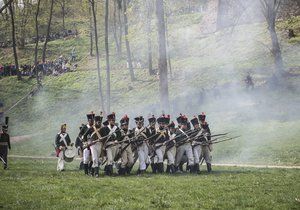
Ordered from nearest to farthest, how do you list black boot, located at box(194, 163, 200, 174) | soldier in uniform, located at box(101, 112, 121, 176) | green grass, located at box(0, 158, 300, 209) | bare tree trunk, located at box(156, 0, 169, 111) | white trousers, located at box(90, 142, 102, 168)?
green grass, located at box(0, 158, 300, 209) → white trousers, located at box(90, 142, 102, 168) → soldier in uniform, located at box(101, 112, 121, 176) → black boot, located at box(194, 163, 200, 174) → bare tree trunk, located at box(156, 0, 169, 111)

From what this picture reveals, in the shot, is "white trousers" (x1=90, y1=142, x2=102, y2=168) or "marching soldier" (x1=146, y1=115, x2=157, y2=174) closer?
"white trousers" (x1=90, y1=142, x2=102, y2=168)

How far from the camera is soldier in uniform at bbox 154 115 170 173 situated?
16.5m

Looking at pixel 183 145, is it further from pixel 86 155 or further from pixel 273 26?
pixel 273 26

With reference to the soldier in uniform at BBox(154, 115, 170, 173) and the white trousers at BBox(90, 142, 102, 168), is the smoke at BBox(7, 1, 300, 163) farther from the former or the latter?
the white trousers at BBox(90, 142, 102, 168)

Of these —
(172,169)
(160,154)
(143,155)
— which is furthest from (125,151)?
(172,169)

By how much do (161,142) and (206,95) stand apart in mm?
16781

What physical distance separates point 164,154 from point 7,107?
31903 millimetres

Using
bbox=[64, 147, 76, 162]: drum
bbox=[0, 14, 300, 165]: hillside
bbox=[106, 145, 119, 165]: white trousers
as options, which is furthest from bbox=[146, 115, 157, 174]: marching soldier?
bbox=[0, 14, 300, 165]: hillside

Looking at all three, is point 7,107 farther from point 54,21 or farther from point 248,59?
point 54,21

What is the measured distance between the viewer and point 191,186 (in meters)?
12.1

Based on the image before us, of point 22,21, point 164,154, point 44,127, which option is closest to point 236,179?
point 164,154

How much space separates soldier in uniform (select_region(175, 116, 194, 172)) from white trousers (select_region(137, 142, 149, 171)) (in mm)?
1178

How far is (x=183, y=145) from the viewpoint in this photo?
16594mm

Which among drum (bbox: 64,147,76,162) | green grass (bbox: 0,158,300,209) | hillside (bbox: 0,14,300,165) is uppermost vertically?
hillside (bbox: 0,14,300,165)
